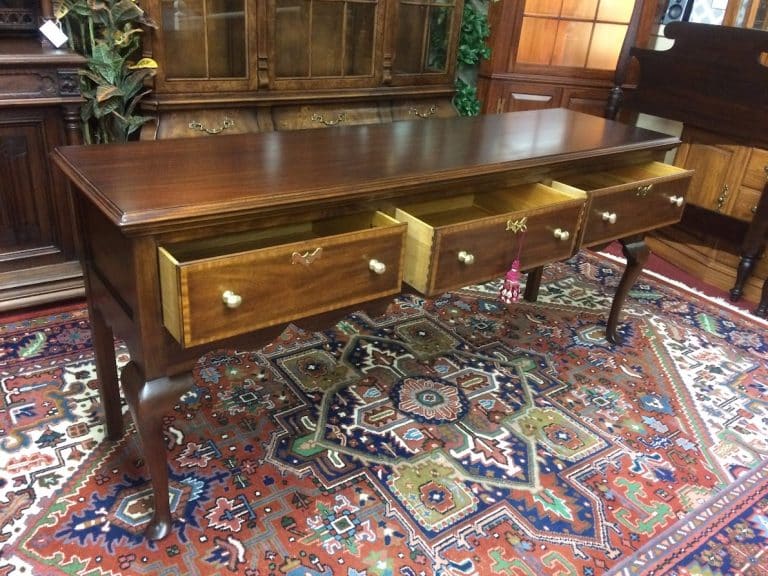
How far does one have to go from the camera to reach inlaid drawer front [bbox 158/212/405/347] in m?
1.07

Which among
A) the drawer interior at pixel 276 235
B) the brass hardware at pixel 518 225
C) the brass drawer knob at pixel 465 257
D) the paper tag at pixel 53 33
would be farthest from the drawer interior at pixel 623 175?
the paper tag at pixel 53 33

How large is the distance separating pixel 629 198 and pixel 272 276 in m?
1.10

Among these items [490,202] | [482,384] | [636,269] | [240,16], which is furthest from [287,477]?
[240,16]

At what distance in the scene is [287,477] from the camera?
5.11ft

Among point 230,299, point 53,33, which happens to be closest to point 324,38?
point 53,33

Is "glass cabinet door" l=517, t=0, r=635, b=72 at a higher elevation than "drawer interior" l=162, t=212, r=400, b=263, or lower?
higher

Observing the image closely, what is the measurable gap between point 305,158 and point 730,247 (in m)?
2.13

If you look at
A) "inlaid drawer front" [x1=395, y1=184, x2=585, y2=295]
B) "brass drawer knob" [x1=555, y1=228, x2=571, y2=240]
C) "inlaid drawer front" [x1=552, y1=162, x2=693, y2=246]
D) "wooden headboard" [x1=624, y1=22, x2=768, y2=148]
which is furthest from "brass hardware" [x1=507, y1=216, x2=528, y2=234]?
"wooden headboard" [x1=624, y1=22, x2=768, y2=148]

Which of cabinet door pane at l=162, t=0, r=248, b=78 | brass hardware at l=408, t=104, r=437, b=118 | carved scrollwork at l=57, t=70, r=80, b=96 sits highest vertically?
cabinet door pane at l=162, t=0, r=248, b=78

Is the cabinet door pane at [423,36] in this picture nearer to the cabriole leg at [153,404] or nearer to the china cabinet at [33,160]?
the china cabinet at [33,160]

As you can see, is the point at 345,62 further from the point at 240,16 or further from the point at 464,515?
the point at 464,515

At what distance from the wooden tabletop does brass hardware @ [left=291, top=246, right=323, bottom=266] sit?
98 mm

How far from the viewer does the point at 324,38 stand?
274 centimetres

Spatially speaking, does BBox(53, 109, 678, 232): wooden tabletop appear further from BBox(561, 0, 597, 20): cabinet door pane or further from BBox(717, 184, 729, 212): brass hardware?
BBox(561, 0, 597, 20): cabinet door pane
